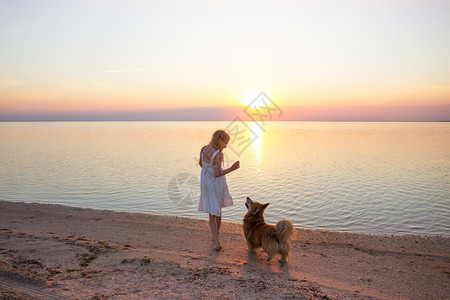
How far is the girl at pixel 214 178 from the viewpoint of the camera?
5766mm

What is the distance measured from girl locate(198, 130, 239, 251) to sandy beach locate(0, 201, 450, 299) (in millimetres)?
893

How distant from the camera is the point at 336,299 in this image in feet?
→ 13.0

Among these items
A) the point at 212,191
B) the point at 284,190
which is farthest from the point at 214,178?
the point at 284,190

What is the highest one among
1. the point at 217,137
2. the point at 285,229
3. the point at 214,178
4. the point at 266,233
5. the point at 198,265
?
the point at 217,137

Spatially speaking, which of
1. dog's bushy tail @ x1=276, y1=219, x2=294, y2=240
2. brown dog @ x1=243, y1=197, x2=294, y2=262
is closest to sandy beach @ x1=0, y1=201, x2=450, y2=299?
brown dog @ x1=243, y1=197, x2=294, y2=262

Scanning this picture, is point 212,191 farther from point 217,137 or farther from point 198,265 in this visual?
point 198,265

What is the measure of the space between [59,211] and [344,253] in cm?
912

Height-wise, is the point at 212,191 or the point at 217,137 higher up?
the point at 217,137

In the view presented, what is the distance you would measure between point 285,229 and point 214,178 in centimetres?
170

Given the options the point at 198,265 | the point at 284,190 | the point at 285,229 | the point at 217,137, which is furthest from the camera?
the point at 284,190

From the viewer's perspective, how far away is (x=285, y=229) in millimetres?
5277

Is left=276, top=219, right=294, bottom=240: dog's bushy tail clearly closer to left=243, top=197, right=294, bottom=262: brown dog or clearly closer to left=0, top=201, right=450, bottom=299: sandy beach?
left=243, top=197, right=294, bottom=262: brown dog

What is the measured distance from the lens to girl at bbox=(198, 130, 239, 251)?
577 cm

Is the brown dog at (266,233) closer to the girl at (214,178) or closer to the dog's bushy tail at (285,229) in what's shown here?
the dog's bushy tail at (285,229)
